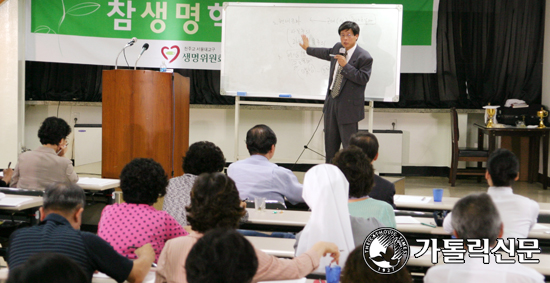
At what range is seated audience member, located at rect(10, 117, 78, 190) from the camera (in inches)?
142

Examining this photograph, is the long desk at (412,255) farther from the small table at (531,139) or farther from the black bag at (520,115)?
the black bag at (520,115)

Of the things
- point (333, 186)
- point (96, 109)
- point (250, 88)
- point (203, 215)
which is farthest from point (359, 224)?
point (96, 109)

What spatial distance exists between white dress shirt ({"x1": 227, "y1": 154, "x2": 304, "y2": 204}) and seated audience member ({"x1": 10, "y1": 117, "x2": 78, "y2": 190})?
1.34 meters

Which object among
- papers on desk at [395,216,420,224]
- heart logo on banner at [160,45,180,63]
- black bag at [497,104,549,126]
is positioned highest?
heart logo on banner at [160,45,180,63]

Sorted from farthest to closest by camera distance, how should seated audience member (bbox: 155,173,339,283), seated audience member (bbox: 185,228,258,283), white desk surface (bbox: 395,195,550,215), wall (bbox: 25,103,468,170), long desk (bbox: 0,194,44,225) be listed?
1. wall (bbox: 25,103,468,170)
2. white desk surface (bbox: 395,195,550,215)
3. long desk (bbox: 0,194,44,225)
4. seated audience member (bbox: 155,173,339,283)
5. seated audience member (bbox: 185,228,258,283)

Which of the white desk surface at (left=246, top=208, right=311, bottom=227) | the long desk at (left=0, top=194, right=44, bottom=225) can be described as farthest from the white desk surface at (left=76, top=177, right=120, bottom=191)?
the white desk surface at (left=246, top=208, right=311, bottom=227)

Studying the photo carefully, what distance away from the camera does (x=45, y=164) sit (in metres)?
3.62

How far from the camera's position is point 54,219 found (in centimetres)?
176

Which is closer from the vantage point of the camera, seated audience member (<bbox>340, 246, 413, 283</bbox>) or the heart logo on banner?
seated audience member (<bbox>340, 246, 413, 283</bbox>)

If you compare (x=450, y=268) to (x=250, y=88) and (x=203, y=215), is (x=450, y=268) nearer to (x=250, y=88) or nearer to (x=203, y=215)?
(x=203, y=215)

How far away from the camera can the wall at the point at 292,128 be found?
24.3 ft

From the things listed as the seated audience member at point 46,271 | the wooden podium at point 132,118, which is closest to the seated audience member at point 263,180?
the wooden podium at point 132,118

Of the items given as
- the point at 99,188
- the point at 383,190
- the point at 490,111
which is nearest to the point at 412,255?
the point at 383,190

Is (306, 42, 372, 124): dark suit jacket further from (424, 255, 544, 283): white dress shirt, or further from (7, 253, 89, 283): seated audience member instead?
(7, 253, 89, 283): seated audience member
